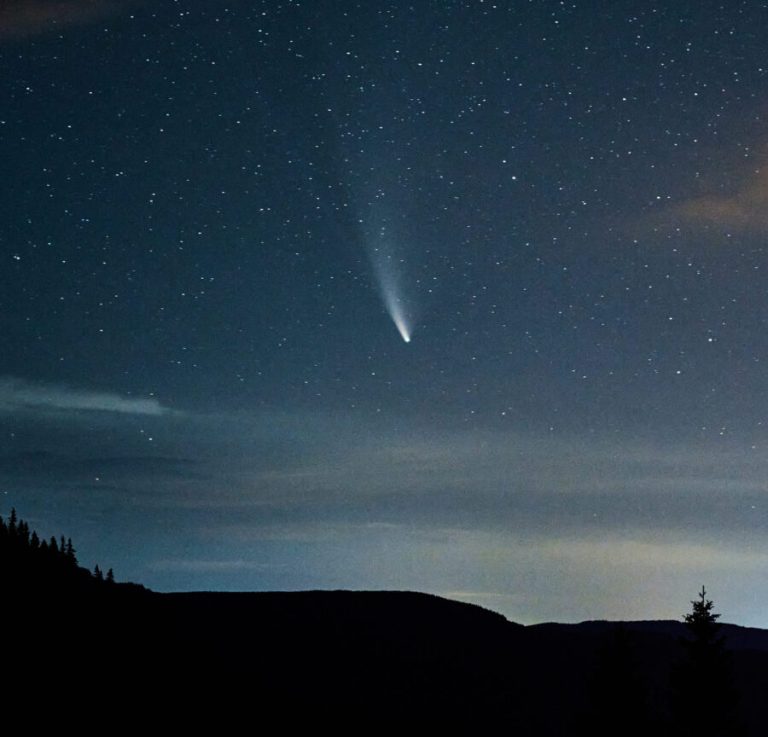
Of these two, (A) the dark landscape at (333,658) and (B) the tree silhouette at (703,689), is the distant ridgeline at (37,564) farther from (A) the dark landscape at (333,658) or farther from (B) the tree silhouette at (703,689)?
(B) the tree silhouette at (703,689)

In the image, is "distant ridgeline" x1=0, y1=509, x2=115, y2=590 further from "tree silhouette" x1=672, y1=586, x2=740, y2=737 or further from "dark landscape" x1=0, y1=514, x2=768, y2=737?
"tree silhouette" x1=672, y1=586, x2=740, y2=737

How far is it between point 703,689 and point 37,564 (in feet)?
195

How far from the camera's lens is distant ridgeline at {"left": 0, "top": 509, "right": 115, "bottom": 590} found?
242ft

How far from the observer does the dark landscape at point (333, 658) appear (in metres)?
50.2

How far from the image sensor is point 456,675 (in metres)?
143

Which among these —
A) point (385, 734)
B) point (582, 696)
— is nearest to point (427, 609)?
point (582, 696)

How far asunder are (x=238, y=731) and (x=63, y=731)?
24.4 metres

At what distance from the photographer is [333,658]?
139500mm

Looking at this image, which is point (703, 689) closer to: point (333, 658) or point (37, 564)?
point (37, 564)

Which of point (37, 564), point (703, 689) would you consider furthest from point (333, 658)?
point (703, 689)

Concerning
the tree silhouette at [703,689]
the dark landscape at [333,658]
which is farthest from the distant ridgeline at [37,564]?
the tree silhouette at [703,689]

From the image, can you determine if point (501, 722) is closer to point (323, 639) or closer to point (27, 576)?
point (323, 639)

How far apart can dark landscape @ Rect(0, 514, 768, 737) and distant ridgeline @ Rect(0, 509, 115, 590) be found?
0.63 feet

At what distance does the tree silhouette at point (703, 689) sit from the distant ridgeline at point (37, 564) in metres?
47.6
